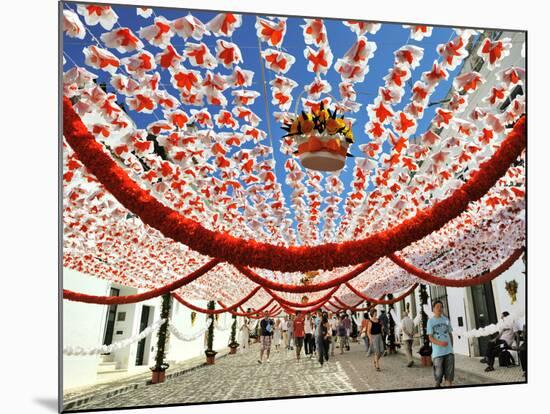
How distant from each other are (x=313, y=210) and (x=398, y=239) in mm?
1845

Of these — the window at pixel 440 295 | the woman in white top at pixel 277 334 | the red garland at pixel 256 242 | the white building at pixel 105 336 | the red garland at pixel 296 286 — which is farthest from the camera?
the woman in white top at pixel 277 334

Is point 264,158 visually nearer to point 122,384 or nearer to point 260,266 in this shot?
point 260,266

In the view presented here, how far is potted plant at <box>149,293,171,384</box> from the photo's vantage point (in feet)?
11.4

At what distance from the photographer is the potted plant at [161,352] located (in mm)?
3468

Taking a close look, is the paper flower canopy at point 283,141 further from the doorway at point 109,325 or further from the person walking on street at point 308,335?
the person walking on street at point 308,335

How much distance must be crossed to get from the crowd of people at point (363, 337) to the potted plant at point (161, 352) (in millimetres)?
777

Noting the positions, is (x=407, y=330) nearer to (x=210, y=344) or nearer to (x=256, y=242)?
(x=210, y=344)

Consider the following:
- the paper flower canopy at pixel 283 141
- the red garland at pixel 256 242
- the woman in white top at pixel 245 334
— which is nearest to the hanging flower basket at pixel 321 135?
the paper flower canopy at pixel 283 141

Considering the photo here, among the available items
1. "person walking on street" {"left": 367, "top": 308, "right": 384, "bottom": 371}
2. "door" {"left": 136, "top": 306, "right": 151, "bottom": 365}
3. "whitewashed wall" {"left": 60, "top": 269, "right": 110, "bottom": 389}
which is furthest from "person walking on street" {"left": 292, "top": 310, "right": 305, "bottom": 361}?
"whitewashed wall" {"left": 60, "top": 269, "right": 110, "bottom": 389}

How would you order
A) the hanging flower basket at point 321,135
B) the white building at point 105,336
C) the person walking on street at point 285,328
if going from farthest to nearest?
1. the person walking on street at point 285,328
2. the white building at point 105,336
3. the hanging flower basket at point 321,135

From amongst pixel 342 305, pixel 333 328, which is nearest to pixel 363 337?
pixel 333 328

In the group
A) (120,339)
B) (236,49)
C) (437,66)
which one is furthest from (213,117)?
(120,339)

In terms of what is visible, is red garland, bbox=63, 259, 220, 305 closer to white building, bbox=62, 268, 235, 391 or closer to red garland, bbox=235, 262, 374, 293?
white building, bbox=62, 268, 235, 391

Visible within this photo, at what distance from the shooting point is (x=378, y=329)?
4426 millimetres
